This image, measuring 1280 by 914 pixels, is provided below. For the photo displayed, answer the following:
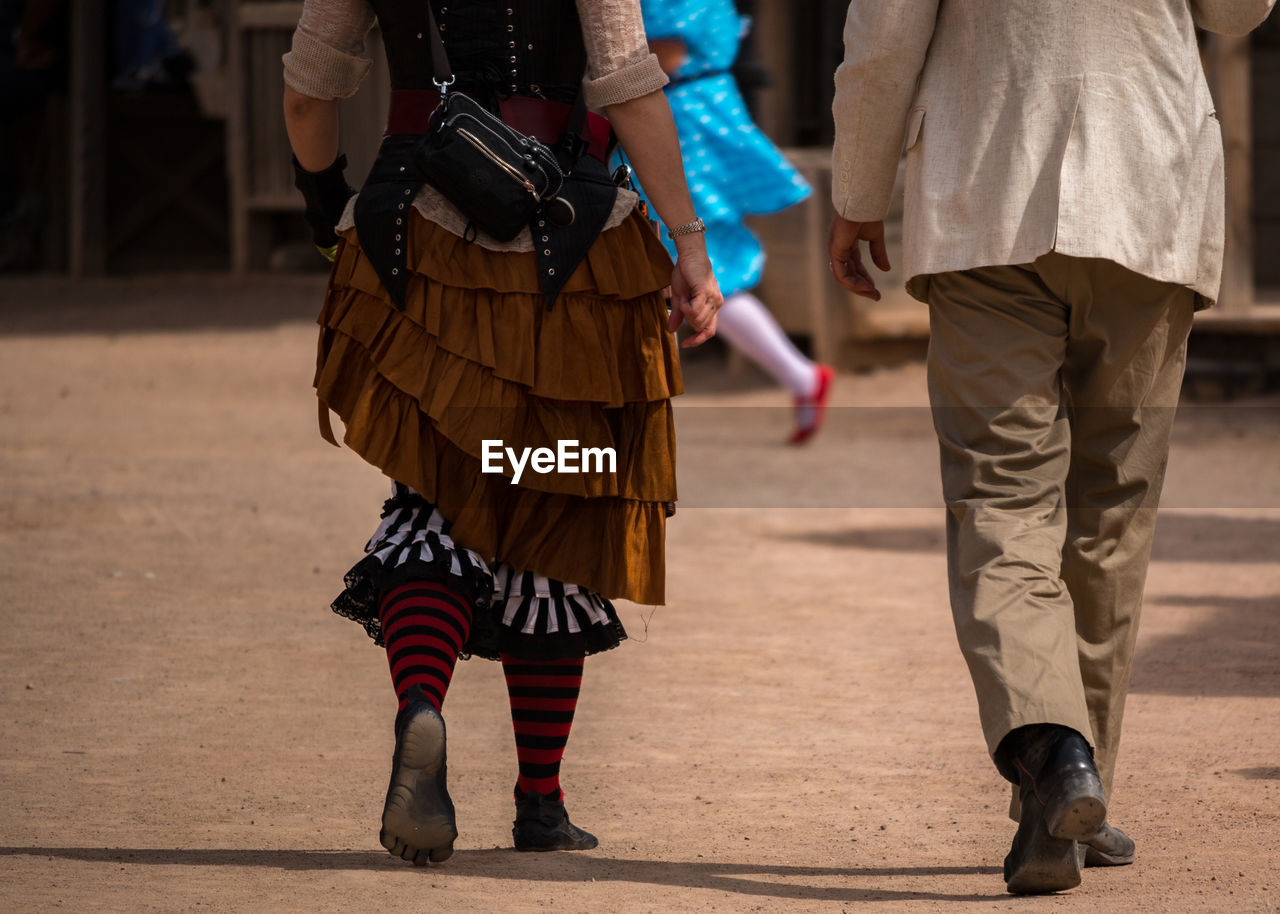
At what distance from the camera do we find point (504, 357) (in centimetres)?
254

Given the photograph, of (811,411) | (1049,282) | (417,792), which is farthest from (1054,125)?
(811,411)

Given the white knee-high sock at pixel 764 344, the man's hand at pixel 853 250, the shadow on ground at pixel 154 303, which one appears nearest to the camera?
the man's hand at pixel 853 250

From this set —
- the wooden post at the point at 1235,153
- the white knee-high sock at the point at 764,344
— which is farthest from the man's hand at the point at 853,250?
the wooden post at the point at 1235,153

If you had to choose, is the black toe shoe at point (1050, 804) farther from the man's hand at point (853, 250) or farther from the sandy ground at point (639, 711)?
the man's hand at point (853, 250)

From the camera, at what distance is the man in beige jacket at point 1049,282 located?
2.41 m

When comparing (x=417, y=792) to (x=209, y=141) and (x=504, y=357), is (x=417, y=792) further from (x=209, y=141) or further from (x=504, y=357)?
(x=209, y=141)

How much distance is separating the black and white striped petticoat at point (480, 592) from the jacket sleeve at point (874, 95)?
67 cm

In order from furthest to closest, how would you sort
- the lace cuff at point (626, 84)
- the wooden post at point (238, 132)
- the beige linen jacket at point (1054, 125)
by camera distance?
the wooden post at point (238, 132) < the lace cuff at point (626, 84) < the beige linen jacket at point (1054, 125)

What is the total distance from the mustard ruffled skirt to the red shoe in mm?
4604

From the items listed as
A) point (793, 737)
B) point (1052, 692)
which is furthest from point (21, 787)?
point (1052, 692)

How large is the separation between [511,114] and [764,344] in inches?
178

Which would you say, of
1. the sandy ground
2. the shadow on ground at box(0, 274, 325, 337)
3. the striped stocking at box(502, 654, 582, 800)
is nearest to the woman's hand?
the striped stocking at box(502, 654, 582, 800)

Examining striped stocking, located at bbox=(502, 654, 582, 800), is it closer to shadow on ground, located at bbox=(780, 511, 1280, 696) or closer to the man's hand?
the man's hand

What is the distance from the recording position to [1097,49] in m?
2.44
